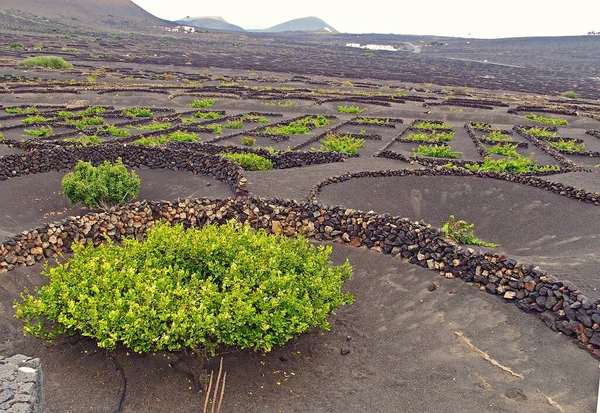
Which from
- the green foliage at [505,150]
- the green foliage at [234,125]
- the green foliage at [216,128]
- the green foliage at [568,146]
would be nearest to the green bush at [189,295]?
the green foliage at [216,128]

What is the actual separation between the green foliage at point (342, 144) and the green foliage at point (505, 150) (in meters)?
7.85

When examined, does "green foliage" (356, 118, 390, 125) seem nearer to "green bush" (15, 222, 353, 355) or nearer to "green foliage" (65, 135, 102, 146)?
"green foliage" (65, 135, 102, 146)

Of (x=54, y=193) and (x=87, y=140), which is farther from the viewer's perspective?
(x=87, y=140)

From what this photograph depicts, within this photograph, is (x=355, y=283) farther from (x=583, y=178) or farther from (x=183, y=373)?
(x=583, y=178)

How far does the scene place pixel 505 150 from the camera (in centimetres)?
2695

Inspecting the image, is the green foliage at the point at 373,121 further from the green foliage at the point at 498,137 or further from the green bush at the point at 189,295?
the green bush at the point at 189,295

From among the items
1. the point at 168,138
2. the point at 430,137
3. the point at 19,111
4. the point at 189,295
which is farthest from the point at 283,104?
the point at 189,295

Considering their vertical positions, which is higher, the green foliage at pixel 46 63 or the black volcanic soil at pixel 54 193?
the green foliage at pixel 46 63

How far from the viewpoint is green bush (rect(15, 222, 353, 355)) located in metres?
7.20

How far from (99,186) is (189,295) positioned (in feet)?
32.1

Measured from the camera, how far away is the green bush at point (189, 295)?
7.20 m

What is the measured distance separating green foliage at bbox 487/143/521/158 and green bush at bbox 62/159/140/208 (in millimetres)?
20619

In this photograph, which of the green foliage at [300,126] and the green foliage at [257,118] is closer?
the green foliage at [300,126]

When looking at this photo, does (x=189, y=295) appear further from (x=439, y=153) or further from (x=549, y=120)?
(x=549, y=120)
